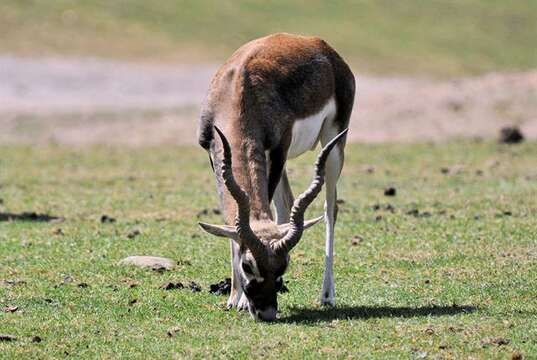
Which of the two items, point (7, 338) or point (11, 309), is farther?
point (11, 309)

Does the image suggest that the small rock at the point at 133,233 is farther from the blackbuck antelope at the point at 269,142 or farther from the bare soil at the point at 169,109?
the bare soil at the point at 169,109

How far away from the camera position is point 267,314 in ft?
36.0

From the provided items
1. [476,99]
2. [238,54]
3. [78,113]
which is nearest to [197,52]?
[78,113]

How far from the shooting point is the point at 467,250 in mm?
14508

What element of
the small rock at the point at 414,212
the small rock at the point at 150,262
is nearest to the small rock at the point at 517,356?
the small rock at the point at 150,262

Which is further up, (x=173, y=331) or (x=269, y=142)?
(x=269, y=142)

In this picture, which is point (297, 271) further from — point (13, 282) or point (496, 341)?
point (496, 341)

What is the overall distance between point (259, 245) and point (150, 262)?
3.22 meters

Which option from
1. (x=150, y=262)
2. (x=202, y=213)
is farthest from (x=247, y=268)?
Answer: (x=202, y=213)

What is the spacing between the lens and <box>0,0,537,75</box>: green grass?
44594mm

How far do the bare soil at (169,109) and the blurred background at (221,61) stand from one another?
4 centimetres

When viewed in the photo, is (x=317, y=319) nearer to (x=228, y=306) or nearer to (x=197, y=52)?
(x=228, y=306)

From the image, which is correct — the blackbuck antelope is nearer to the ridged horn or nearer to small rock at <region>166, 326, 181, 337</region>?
the ridged horn

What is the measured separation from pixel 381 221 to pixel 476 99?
14.6 metres
